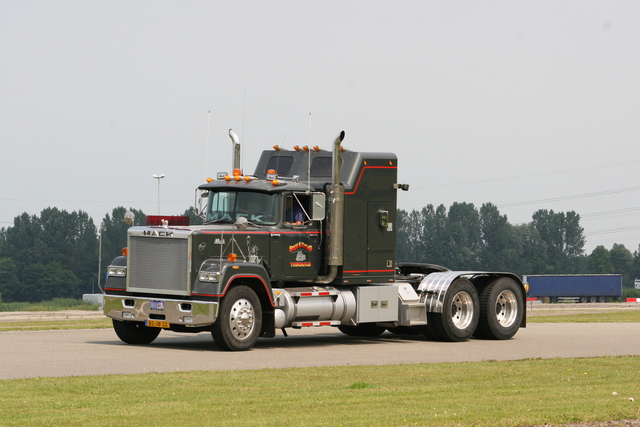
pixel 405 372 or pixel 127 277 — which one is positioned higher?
pixel 127 277

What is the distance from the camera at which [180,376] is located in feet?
46.7

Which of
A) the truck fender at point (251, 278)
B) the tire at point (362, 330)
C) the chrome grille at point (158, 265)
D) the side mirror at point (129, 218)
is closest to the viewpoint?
the truck fender at point (251, 278)

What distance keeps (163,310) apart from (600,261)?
492 ft

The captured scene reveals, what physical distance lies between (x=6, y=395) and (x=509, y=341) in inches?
523

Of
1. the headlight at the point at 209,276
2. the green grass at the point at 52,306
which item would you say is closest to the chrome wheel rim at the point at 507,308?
the headlight at the point at 209,276

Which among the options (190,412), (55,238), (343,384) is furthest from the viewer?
(55,238)

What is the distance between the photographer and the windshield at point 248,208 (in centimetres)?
2017

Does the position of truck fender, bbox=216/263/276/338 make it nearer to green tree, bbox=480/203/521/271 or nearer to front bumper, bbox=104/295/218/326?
front bumper, bbox=104/295/218/326

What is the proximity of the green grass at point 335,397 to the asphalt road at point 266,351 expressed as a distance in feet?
4.81

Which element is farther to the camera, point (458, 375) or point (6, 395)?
point (458, 375)

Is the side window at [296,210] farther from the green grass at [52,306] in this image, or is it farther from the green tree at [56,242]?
the green tree at [56,242]

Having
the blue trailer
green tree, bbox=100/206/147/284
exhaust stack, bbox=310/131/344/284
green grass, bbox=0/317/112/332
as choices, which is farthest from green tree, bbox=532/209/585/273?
exhaust stack, bbox=310/131/344/284

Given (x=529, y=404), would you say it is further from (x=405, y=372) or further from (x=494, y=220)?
(x=494, y=220)

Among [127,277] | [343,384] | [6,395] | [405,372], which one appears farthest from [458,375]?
[127,277]
